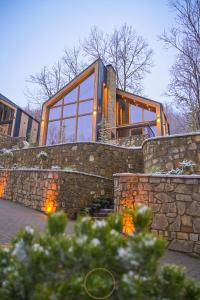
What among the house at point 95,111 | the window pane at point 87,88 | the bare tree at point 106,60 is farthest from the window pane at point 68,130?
the bare tree at point 106,60

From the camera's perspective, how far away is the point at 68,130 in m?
15.2

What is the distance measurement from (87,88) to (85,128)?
9.80ft

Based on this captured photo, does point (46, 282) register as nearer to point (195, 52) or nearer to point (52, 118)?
point (195, 52)

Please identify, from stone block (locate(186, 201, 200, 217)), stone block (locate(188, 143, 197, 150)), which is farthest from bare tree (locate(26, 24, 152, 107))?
stone block (locate(186, 201, 200, 217))

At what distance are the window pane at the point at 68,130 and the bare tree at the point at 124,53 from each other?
747 centimetres

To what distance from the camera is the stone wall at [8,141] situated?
17.1 meters

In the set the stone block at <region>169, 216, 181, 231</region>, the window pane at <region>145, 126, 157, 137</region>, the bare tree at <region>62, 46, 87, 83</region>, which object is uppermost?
the bare tree at <region>62, 46, 87, 83</region>

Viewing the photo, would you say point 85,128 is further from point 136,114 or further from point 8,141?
point 8,141

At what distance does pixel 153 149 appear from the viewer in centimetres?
807

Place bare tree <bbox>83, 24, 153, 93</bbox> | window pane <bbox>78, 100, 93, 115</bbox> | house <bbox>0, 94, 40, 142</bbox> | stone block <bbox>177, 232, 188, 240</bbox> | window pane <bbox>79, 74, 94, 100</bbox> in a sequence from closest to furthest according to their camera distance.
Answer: stone block <bbox>177, 232, 188, 240</bbox> < window pane <bbox>78, 100, 93, 115</bbox> < window pane <bbox>79, 74, 94, 100</bbox> < house <bbox>0, 94, 40, 142</bbox> < bare tree <bbox>83, 24, 153, 93</bbox>

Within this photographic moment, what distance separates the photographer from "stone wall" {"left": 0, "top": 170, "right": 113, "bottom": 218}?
7.52m

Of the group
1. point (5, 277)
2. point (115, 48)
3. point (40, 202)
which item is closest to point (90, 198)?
point (40, 202)

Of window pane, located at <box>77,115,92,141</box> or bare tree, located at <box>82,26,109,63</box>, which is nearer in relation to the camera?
window pane, located at <box>77,115,92,141</box>

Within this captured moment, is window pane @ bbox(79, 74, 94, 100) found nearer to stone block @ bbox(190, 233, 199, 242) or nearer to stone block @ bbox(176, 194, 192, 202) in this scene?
stone block @ bbox(176, 194, 192, 202)
